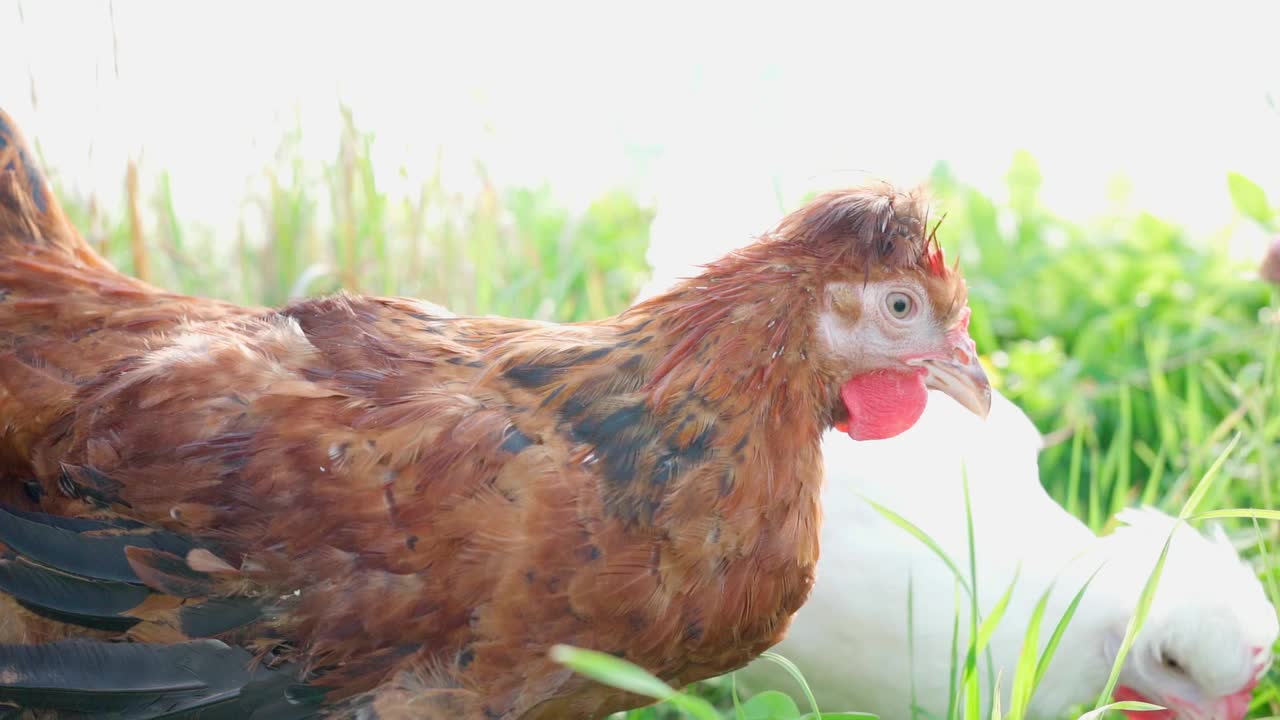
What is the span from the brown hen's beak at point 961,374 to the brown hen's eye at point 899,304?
9 cm

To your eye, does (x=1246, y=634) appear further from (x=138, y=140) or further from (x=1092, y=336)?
(x=138, y=140)

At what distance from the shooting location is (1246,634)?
2.10 metres

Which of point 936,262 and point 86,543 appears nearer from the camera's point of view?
point 86,543

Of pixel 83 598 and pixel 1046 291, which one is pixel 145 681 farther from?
pixel 1046 291

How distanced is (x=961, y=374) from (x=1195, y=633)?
0.89 metres

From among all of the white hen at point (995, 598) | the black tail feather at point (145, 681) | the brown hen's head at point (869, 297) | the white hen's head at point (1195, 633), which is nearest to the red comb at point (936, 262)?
the brown hen's head at point (869, 297)

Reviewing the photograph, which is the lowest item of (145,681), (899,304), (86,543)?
(145,681)

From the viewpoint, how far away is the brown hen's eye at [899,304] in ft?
5.19

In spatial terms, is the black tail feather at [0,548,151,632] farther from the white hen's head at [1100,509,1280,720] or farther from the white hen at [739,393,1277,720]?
the white hen's head at [1100,509,1280,720]

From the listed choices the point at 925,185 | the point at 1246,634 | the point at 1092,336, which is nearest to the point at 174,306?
the point at 925,185

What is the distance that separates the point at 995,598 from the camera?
208 cm

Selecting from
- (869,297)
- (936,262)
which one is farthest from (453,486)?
(936,262)

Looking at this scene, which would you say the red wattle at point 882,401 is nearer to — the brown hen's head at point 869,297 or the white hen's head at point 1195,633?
the brown hen's head at point 869,297

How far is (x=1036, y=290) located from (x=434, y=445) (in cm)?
287
